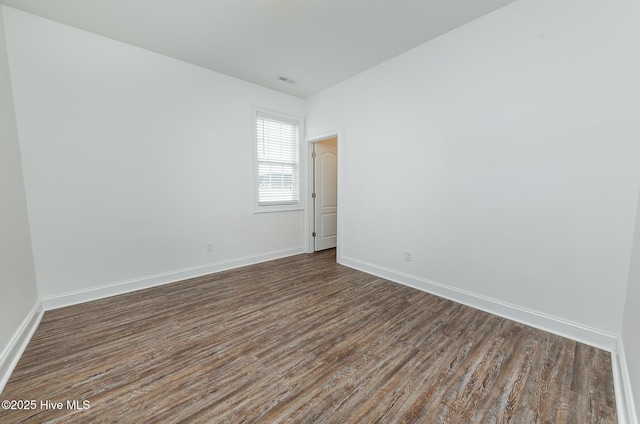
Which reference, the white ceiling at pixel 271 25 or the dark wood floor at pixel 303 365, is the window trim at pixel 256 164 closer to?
the white ceiling at pixel 271 25

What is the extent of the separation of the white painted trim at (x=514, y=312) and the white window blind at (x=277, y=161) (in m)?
2.16

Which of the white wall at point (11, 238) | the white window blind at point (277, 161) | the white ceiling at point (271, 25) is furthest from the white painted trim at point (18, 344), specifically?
the white ceiling at point (271, 25)

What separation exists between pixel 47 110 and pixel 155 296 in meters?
2.18

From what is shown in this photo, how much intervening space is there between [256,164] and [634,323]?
163 inches

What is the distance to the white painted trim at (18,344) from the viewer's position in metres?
1.66

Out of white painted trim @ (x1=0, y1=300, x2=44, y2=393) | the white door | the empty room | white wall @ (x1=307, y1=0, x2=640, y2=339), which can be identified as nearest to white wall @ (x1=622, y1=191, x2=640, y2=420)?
the empty room

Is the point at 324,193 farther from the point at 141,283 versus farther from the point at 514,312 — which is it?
the point at 514,312

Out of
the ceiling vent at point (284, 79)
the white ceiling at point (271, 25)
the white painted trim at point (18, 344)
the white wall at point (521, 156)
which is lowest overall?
the white painted trim at point (18, 344)

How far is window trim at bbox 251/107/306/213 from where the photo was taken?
398 cm

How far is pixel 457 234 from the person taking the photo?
107 inches

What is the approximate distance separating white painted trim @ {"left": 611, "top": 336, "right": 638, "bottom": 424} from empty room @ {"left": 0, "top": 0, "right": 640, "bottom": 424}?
2cm

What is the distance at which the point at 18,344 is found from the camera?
6.28 feet

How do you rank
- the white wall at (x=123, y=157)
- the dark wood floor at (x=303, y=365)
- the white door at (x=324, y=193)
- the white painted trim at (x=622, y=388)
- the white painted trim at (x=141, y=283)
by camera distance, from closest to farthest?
1. the white painted trim at (x=622, y=388)
2. the dark wood floor at (x=303, y=365)
3. the white wall at (x=123, y=157)
4. the white painted trim at (x=141, y=283)
5. the white door at (x=324, y=193)

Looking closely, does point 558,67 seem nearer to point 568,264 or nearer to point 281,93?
point 568,264
